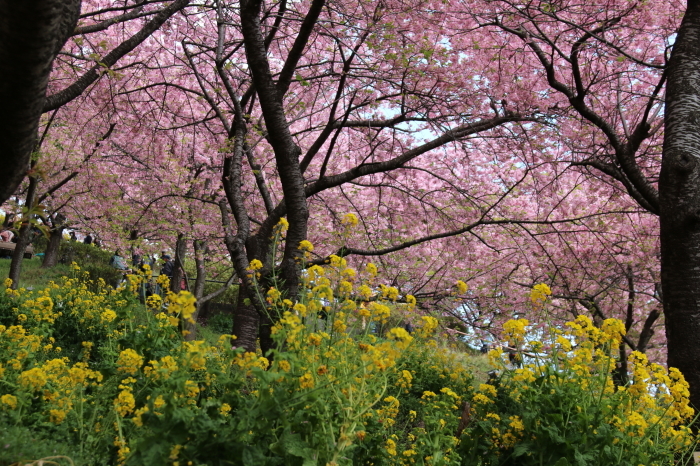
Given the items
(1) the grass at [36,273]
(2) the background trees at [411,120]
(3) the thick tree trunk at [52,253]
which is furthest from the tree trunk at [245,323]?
(3) the thick tree trunk at [52,253]

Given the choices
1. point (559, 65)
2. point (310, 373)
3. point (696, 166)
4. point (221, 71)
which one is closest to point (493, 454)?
point (310, 373)

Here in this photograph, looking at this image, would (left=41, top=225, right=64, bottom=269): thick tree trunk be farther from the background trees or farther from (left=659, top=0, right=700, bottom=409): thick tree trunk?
(left=659, top=0, right=700, bottom=409): thick tree trunk

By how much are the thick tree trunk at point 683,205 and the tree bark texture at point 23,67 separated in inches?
208

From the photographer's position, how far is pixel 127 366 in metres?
2.81

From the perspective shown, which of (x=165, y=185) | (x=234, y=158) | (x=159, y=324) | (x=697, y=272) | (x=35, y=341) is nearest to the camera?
(x=159, y=324)

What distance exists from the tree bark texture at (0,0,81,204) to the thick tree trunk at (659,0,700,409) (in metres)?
5.27

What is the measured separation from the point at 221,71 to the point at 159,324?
4385 millimetres

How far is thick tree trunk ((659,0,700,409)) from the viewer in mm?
5020

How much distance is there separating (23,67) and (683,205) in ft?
17.8

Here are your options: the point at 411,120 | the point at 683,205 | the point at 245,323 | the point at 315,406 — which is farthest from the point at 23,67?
the point at 245,323

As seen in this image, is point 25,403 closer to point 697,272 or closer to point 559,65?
point 697,272

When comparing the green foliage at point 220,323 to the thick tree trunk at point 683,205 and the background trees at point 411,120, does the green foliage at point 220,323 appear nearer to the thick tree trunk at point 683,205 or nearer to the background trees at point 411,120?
the background trees at point 411,120

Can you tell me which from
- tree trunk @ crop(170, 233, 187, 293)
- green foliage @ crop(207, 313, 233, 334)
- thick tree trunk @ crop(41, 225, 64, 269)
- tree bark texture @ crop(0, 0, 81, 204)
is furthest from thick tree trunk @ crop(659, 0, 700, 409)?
thick tree trunk @ crop(41, 225, 64, 269)

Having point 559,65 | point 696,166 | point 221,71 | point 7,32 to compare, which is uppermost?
point 559,65
